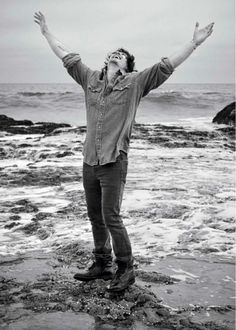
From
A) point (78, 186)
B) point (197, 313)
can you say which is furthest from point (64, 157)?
point (197, 313)

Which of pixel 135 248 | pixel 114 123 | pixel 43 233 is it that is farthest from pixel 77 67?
pixel 43 233

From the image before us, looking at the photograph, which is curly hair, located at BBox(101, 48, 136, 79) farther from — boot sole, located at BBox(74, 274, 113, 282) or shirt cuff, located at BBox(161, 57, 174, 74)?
boot sole, located at BBox(74, 274, 113, 282)

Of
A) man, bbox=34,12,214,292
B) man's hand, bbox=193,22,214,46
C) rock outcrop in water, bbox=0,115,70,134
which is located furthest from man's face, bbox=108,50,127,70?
rock outcrop in water, bbox=0,115,70,134

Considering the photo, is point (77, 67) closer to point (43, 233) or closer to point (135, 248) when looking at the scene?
point (135, 248)

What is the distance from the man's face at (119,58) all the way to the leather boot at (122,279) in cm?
161

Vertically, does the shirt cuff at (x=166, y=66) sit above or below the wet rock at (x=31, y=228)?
Result: above

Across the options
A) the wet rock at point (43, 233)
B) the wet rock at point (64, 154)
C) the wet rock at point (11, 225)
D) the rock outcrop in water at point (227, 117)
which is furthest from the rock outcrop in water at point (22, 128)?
the wet rock at point (43, 233)

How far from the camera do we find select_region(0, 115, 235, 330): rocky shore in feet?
11.2

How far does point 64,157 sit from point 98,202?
8446mm

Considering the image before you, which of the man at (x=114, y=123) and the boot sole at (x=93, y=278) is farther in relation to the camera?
the boot sole at (x=93, y=278)

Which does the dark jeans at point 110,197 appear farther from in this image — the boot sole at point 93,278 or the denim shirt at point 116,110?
the boot sole at point 93,278

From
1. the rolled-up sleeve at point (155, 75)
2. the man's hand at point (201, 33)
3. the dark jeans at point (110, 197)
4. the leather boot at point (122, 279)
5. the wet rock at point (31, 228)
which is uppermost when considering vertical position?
the man's hand at point (201, 33)

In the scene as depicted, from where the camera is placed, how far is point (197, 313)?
353 cm

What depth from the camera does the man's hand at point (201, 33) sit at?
11.6 ft
